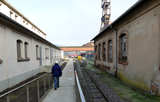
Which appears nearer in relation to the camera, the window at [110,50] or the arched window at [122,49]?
the arched window at [122,49]

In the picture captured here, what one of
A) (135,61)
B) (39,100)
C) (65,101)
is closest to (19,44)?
(39,100)

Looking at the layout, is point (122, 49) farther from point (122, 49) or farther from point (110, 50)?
point (110, 50)

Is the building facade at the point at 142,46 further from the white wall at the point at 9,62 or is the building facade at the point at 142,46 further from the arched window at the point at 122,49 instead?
the white wall at the point at 9,62

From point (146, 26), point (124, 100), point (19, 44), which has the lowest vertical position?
point (124, 100)

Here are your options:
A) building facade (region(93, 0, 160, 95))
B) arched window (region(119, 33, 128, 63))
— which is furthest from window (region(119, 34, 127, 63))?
building facade (region(93, 0, 160, 95))

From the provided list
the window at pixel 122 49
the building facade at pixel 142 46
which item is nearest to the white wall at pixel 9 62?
the building facade at pixel 142 46

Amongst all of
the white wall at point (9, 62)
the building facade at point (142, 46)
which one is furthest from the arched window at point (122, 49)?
the white wall at point (9, 62)

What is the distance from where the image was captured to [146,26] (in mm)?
5137

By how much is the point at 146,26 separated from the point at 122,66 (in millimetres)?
3556

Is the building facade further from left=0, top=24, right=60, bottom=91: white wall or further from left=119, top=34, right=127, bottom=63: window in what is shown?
Answer: left=0, top=24, right=60, bottom=91: white wall

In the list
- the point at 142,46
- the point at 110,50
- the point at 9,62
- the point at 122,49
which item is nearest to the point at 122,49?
the point at 122,49

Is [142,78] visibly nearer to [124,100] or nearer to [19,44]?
[124,100]

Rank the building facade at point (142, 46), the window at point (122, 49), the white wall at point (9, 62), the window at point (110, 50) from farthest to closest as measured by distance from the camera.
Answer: the window at point (110, 50)
the window at point (122, 49)
the white wall at point (9, 62)
the building facade at point (142, 46)

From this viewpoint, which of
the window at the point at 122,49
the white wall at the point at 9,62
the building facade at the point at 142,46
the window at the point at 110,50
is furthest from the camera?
the window at the point at 110,50
